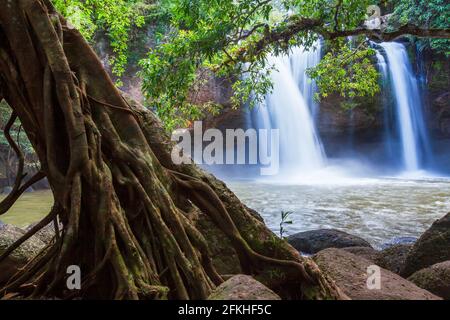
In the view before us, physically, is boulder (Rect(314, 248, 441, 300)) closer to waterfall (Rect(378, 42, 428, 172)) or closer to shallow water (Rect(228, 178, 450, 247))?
shallow water (Rect(228, 178, 450, 247))

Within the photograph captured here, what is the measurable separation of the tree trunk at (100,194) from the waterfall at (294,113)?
15.4 meters

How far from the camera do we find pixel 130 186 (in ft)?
8.24

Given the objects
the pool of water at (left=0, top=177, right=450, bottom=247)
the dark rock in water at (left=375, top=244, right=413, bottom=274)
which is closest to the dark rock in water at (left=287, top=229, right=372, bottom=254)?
the pool of water at (left=0, top=177, right=450, bottom=247)

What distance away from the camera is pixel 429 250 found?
440cm

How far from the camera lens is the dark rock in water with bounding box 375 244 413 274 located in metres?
4.66

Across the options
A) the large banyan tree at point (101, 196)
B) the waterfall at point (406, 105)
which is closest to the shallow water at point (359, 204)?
the waterfall at point (406, 105)

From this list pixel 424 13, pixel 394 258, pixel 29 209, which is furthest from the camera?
pixel 424 13

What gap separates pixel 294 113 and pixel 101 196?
17.3 meters

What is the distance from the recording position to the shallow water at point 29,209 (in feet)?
32.9

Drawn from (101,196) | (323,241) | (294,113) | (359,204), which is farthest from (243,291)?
(294,113)

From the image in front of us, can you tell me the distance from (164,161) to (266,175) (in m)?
17.7

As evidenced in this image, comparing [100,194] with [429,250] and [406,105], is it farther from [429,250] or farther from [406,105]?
[406,105]

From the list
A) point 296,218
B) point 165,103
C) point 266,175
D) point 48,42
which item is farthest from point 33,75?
point 266,175
